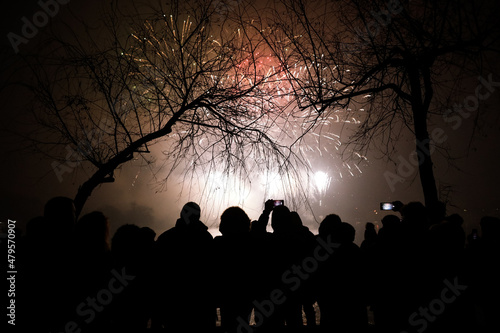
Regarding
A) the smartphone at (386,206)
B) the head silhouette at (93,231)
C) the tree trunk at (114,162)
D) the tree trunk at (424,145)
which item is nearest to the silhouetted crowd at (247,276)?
the head silhouette at (93,231)

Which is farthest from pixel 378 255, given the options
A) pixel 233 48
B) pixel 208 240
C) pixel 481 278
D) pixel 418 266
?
pixel 233 48

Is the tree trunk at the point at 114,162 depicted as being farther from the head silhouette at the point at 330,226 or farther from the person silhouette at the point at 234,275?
the head silhouette at the point at 330,226

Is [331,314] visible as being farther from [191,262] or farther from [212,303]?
[191,262]

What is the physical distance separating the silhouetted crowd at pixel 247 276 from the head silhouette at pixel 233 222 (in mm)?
13

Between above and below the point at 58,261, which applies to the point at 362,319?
below

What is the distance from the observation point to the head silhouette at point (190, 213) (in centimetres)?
402

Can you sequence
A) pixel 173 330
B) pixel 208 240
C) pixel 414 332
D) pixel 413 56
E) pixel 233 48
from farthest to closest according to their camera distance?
pixel 233 48 → pixel 413 56 → pixel 208 240 → pixel 173 330 → pixel 414 332

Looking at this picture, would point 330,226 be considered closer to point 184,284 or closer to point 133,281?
point 184,284

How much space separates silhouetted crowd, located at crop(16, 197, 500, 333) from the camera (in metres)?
2.98

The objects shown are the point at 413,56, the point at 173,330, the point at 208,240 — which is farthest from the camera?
the point at 413,56

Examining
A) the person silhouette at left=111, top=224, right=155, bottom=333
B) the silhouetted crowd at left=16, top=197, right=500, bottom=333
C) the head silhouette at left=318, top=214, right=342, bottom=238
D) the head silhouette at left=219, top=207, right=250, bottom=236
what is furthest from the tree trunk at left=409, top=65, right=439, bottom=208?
the person silhouette at left=111, top=224, right=155, bottom=333

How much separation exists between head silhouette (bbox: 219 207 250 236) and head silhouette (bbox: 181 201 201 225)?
1.33 feet

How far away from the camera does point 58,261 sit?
9.59 ft

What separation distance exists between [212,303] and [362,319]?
1927mm
